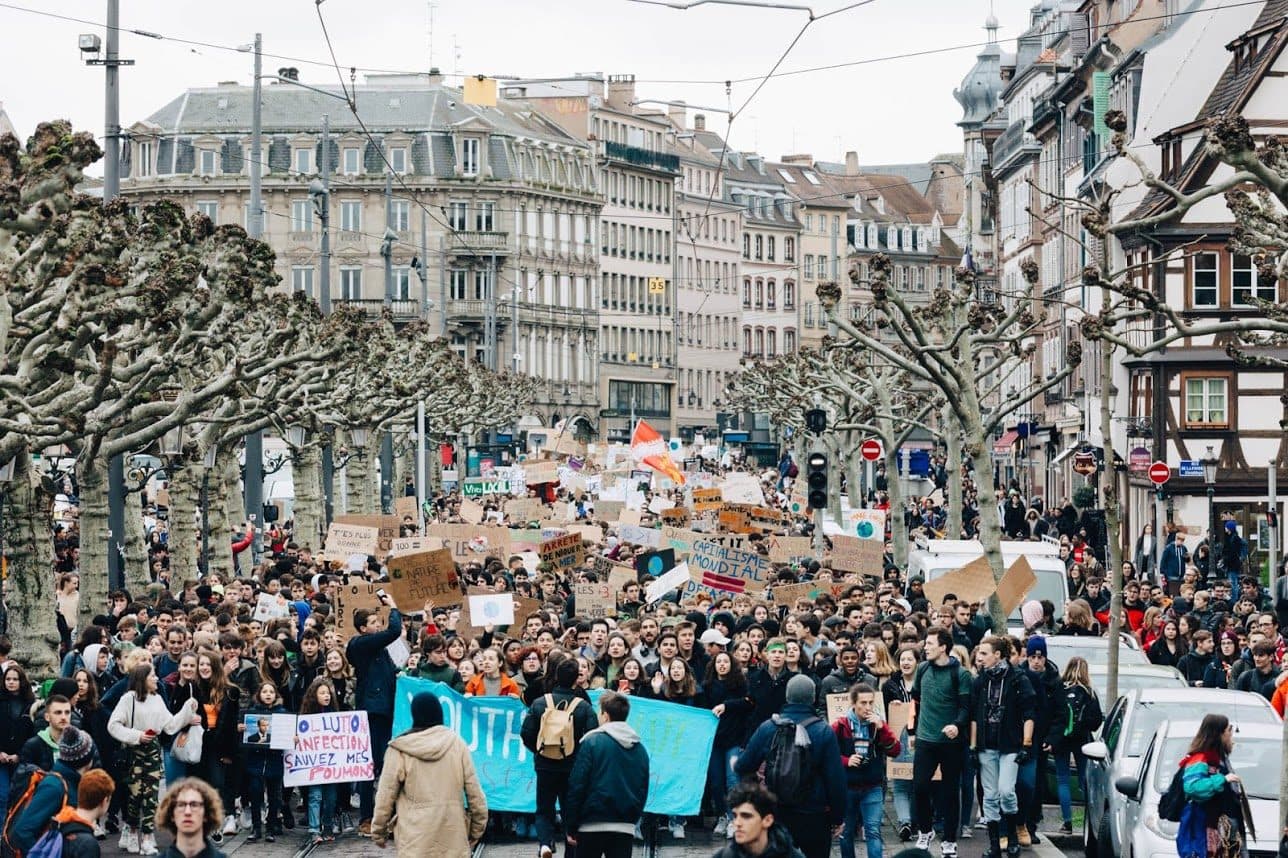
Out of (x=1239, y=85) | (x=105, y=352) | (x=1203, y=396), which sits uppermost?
(x=1239, y=85)

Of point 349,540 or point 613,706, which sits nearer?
point 613,706

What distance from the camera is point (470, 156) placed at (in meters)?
123

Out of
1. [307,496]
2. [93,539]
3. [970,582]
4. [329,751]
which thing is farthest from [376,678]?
[307,496]

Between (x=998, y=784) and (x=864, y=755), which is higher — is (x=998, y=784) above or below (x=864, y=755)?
below

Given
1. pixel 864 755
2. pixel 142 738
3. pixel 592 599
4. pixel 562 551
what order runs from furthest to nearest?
pixel 562 551 → pixel 592 599 → pixel 142 738 → pixel 864 755

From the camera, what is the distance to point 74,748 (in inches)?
567

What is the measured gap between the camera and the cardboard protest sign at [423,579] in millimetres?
25047

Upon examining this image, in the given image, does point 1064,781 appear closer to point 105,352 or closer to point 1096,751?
point 1096,751

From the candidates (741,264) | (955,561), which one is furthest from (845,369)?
(741,264)

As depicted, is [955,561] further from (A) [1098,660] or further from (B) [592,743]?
(B) [592,743]

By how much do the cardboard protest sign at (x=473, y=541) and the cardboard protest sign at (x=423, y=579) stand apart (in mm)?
8968

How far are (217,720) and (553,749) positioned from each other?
343cm

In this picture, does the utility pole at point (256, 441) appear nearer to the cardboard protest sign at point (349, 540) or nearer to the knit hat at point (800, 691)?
the cardboard protest sign at point (349, 540)

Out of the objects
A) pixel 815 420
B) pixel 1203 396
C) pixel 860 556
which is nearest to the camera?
pixel 860 556
